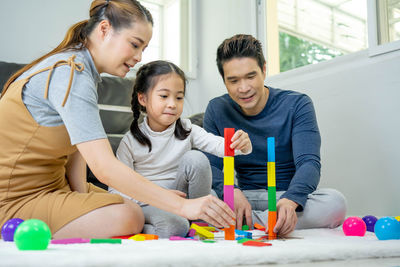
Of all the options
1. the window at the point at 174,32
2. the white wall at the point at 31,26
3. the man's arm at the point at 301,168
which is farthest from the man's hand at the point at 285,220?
the window at the point at 174,32

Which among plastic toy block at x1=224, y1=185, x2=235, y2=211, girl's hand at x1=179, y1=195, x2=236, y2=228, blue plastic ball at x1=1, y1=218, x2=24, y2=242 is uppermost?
plastic toy block at x1=224, y1=185, x2=235, y2=211

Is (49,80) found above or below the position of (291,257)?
above

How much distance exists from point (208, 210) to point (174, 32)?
2.48 meters

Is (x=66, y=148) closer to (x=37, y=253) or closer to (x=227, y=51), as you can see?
(x=37, y=253)

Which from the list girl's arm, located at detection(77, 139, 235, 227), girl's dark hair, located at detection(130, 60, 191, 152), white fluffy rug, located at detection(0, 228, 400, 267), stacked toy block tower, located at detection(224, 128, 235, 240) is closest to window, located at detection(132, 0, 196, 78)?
girl's dark hair, located at detection(130, 60, 191, 152)

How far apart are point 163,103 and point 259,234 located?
600 millimetres

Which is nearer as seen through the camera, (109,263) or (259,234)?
(109,263)

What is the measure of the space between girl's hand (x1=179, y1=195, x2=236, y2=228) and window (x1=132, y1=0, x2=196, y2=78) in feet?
7.47

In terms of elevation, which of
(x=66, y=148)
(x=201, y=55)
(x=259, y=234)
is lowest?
(x=259, y=234)

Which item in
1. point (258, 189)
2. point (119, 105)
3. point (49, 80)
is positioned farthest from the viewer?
point (119, 105)

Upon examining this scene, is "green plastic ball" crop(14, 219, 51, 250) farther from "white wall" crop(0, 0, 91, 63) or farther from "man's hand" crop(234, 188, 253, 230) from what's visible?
"white wall" crop(0, 0, 91, 63)

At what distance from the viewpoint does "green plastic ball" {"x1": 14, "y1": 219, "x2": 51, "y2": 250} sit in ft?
2.39

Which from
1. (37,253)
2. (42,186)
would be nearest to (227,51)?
(42,186)

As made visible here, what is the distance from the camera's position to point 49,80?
3.19 feet
